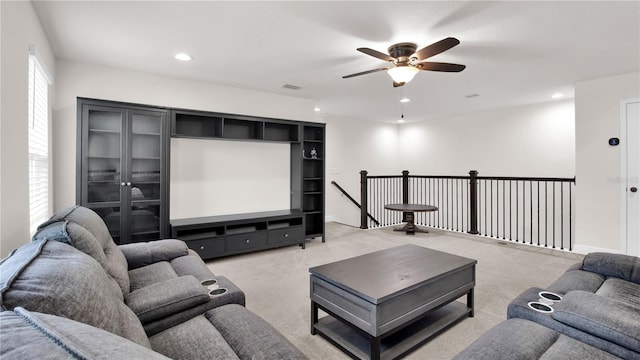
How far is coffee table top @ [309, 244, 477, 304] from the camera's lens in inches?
77.6

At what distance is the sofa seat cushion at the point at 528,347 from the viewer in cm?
131

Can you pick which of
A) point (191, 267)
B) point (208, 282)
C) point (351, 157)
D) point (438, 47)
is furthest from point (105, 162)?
point (351, 157)

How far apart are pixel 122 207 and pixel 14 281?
2.97 meters

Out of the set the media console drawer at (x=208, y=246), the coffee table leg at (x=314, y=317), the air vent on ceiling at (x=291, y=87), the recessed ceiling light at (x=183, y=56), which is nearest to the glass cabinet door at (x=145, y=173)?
the media console drawer at (x=208, y=246)

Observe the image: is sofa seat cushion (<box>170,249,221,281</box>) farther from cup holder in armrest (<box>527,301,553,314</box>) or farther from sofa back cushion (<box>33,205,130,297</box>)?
cup holder in armrest (<box>527,301,553,314</box>)

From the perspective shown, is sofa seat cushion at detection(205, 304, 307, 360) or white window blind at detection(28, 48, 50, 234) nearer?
sofa seat cushion at detection(205, 304, 307, 360)

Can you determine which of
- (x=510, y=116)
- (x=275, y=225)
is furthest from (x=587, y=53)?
(x=275, y=225)

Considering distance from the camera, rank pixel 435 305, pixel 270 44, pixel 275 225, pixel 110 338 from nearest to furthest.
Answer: pixel 110 338
pixel 435 305
pixel 270 44
pixel 275 225

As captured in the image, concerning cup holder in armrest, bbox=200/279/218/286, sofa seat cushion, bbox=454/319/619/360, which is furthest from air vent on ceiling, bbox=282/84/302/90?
sofa seat cushion, bbox=454/319/619/360

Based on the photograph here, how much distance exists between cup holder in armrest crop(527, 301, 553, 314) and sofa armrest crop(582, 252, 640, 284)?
0.92 meters

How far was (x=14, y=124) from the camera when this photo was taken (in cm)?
184

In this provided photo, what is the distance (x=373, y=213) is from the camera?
7520 millimetres

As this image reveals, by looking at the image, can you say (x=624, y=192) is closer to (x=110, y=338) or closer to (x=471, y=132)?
(x=471, y=132)

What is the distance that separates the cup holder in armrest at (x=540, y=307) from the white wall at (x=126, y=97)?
397 centimetres
